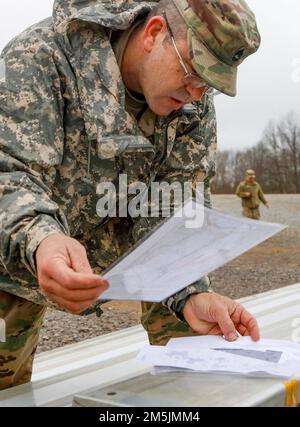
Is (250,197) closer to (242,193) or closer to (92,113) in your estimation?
(242,193)

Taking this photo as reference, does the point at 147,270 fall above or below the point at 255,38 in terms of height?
below

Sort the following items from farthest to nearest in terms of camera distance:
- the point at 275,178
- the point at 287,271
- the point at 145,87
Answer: the point at 275,178
the point at 287,271
the point at 145,87

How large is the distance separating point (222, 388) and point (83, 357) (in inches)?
45.0

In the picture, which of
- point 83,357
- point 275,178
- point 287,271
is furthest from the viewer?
point 275,178

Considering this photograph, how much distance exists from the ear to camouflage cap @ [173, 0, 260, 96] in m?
0.06

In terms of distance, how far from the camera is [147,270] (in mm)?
1299

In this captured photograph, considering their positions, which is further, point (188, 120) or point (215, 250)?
point (188, 120)

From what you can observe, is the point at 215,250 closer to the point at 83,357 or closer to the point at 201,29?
the point at 201,29

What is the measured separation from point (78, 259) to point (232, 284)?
17.7ft

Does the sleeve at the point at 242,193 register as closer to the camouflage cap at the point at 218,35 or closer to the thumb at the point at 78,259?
the camouflage cap at the point at 218,35

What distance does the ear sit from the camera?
5.48 ft

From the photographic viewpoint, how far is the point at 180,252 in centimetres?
139

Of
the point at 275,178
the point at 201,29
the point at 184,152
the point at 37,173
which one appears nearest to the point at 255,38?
the point at 201,29

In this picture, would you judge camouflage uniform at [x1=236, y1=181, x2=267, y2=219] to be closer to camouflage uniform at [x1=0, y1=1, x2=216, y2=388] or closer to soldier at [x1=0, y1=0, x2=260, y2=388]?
camouflage uniform at [x1=0, y1=1, x2=216, y2=388]
